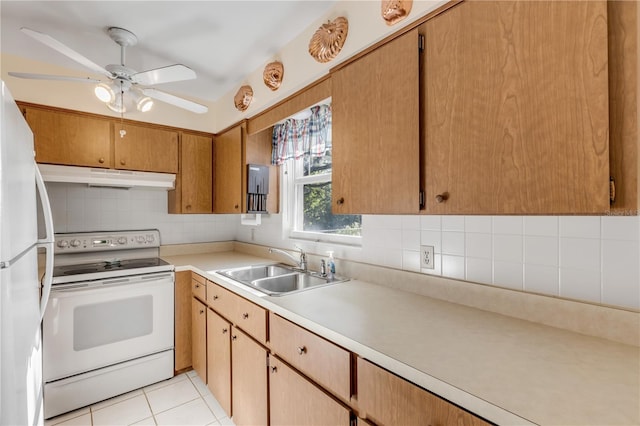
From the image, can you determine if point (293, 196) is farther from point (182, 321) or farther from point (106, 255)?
point (106, 255)

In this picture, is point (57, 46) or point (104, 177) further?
point (104, 177)

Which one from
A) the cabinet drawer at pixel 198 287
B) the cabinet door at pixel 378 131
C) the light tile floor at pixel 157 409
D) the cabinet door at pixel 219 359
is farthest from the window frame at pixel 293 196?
the light tile floor at pixel 157 409

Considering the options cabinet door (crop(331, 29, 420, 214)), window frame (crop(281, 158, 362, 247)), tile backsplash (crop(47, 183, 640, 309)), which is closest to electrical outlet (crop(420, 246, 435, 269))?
tile backsplash (crop(47, 183, 640, 309))

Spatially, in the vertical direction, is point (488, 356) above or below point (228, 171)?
below

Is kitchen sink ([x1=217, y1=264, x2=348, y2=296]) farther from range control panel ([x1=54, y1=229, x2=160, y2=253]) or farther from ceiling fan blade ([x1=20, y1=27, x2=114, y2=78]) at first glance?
ceiling fan blade ([x1=20, y1=27, x2=114, y2=78])

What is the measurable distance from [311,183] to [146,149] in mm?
1448

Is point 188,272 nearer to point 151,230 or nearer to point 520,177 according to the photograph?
point 151,230

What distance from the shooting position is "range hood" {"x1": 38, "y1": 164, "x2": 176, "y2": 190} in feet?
6.90

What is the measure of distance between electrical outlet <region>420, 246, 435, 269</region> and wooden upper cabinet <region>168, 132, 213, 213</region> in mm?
2084

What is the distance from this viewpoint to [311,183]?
245 cm

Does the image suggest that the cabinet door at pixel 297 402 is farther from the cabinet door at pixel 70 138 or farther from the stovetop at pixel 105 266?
the cabinet door at pixel 70 138

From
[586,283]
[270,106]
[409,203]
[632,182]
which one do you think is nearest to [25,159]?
[270,106]

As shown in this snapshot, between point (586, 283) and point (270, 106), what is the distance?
194 cm

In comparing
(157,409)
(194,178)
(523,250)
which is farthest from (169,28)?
(157,409)
